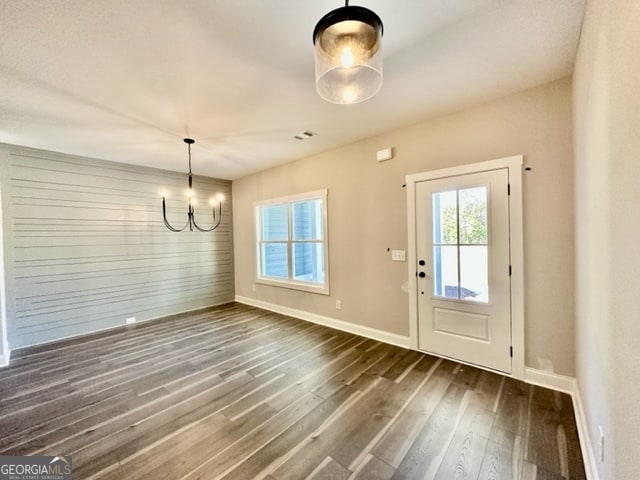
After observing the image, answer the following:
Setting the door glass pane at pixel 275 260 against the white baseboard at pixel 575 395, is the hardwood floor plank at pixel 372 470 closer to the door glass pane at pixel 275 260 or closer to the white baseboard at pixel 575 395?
the white baseboard at pixel 575 395

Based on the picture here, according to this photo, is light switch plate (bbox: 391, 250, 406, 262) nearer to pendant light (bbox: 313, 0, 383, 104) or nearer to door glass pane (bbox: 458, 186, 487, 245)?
door glass pane (bbox: 458, 186, 487, 245)

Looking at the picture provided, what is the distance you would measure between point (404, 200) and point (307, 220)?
1871 millimetres

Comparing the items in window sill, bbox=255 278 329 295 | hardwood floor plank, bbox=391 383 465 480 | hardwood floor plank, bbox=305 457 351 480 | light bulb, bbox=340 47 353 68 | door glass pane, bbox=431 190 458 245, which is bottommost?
hardwood floor plank, bbox=391 383 465 480

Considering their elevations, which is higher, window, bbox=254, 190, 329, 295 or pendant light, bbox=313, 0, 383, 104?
pendant light, bbox=313, 0, 383, 104

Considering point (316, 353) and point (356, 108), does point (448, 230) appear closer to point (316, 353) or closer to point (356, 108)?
point (356, 108)

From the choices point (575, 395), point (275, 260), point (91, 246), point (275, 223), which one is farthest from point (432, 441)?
point (91, 246)

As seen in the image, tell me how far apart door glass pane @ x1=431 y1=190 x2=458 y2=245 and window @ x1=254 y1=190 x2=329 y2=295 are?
1.69 metres

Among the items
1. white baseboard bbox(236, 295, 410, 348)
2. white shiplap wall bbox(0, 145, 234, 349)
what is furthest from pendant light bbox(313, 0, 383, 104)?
white shiplap wall bbox(0, 145, 234, 349)

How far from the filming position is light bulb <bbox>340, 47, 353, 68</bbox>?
4.25 ft

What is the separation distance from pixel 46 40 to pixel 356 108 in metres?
2.42

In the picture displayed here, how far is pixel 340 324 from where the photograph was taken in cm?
401

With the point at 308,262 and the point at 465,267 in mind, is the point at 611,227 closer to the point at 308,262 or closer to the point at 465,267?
the point at 465,267

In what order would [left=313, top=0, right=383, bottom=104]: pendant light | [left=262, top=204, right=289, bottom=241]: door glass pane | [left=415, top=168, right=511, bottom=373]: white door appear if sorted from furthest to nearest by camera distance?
[left=262, top=204, right=289, bottom=241]: door glass pane
[left=415, top=168, right=511, bottom=373]: white door
[left=313, top=0, right=383, bottom=104]: pendant light

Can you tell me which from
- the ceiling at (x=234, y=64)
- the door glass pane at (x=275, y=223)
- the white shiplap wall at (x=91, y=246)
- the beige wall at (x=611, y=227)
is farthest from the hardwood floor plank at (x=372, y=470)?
the white shiplap wall at (x=91, y=246)
